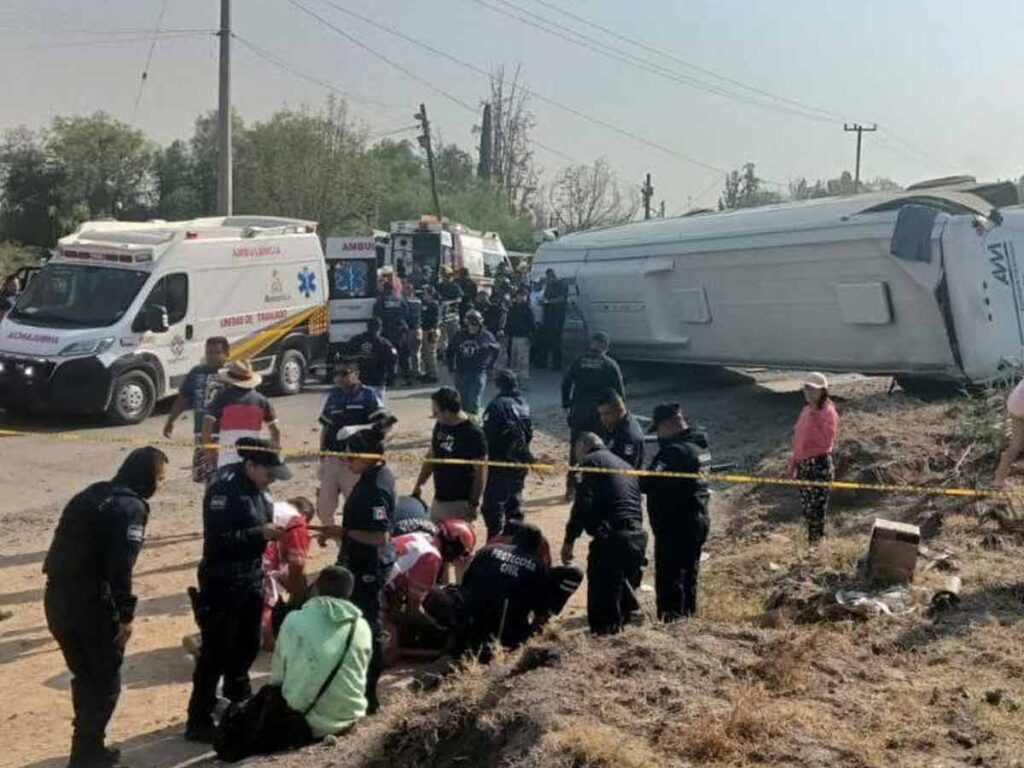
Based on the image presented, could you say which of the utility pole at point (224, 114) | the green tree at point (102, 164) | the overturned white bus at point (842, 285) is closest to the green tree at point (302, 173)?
the green tree at point (102, 164)

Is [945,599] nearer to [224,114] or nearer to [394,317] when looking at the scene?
[394,317]

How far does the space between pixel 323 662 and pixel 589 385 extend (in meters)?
6.40

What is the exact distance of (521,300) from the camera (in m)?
21.4

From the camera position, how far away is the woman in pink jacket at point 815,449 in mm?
9875

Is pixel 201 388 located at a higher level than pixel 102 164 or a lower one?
lower

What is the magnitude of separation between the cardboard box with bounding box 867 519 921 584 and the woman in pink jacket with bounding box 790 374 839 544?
1.85m

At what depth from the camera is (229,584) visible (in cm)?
641

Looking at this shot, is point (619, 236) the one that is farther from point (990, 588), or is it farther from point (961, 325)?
point (990, 588)

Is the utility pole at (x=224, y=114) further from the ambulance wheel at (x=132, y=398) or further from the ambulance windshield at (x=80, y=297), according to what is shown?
the ambulance wheel at (x=132, y=398)

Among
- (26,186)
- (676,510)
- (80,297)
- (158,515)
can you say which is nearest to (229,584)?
(676,510)

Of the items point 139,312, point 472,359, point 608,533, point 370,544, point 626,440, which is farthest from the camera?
point 139,312

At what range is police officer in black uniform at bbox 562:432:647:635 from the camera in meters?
7.41

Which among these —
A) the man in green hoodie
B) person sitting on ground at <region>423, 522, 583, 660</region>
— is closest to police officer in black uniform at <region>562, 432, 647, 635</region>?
person sitting on ground at <region>423, 522, 583, 660</region>

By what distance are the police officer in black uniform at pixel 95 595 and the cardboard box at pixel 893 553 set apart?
4.75 metres
